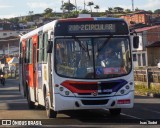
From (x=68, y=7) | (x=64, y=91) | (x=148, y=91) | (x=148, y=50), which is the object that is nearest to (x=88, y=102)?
(x=64, y=91)

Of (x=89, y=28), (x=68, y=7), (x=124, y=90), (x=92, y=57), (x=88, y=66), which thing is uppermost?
(x=68, y=7)

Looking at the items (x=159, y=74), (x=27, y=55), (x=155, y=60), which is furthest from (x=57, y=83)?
(x=155, y=60)

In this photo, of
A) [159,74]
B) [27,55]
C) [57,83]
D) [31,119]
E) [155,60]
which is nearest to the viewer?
[57,83]

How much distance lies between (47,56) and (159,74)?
1530 cm

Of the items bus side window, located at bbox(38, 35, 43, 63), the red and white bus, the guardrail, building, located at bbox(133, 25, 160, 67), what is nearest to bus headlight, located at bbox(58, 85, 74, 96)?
the red and white bus

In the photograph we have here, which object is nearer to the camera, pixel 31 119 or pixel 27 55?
pixel 31 119

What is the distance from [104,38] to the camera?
14.4 meters

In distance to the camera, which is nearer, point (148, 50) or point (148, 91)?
point (148, 91)

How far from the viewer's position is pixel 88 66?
14016 millimetres

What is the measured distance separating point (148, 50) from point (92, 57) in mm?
51245

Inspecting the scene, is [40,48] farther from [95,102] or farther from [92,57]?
[95,102]

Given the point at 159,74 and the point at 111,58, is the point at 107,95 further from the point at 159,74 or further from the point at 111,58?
the point at 159,74

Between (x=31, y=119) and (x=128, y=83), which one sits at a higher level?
(x=128, y=83)

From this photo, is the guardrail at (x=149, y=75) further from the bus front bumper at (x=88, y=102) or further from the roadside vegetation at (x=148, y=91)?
the bus front bumper at (x=88, y=102)
